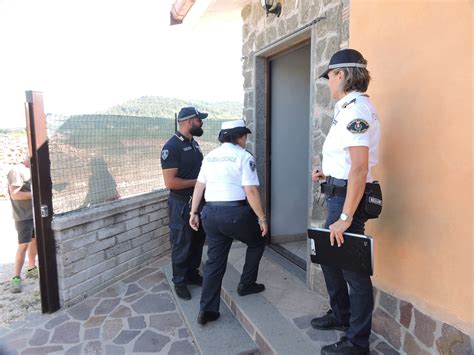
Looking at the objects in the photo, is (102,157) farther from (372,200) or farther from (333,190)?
(372,200)

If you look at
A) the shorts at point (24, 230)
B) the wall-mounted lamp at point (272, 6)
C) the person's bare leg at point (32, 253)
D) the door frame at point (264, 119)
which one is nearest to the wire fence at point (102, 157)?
the shorts at point (24, 230)

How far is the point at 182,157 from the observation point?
11.4 feet

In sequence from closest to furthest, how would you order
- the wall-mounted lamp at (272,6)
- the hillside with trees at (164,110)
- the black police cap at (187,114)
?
1. the black police cap at (187,114)
2. the wall-mounted lamp at (272,6)
3. the hillside with trees at (164,110)

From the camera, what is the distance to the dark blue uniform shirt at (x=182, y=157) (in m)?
3.38

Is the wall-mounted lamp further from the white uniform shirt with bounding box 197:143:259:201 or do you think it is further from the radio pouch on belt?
the radio pouch on belt

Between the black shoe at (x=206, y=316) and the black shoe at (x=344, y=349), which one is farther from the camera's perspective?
the black shoe at (x=206, y=316)

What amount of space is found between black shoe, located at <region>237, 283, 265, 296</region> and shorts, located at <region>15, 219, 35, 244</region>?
99.2 inches

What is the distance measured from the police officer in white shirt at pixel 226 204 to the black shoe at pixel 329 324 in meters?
0.76

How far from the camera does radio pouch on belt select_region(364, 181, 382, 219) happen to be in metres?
2.03

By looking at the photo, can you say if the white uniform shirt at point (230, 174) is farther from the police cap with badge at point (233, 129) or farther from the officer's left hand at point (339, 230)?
the officer's left hand at point (339, 230)

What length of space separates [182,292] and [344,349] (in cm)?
176

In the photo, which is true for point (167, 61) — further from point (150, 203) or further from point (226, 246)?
point (226, 246)

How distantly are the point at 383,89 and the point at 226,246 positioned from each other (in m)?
1.58

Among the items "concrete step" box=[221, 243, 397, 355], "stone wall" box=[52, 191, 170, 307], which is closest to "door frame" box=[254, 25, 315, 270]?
"concrete step" box=[221, 243, 397, 355]
